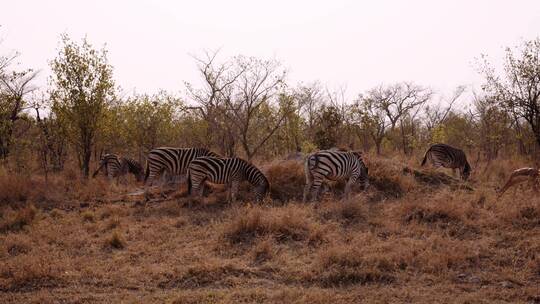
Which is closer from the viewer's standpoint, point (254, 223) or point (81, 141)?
point (254, 223)

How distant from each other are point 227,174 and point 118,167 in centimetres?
774

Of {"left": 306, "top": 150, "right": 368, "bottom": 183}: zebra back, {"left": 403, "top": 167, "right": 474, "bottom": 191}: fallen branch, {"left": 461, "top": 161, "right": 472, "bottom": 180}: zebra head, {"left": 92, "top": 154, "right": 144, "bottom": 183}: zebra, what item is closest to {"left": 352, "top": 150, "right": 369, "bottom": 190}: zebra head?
{"left": 306, "top": 150, "right": 368, "bottom": 183}: zebra back

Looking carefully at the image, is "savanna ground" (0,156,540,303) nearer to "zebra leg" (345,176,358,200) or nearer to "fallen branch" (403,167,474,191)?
"zebra leg" (345,176,358,200)

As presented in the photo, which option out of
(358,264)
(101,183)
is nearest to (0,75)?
(101,183)

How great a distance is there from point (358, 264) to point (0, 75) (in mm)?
16828

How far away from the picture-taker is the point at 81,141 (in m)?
18.9

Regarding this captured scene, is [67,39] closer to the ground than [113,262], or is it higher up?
higher up

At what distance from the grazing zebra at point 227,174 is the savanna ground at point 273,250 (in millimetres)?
504

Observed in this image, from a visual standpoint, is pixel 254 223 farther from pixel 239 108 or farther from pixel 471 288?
pixel 239 108

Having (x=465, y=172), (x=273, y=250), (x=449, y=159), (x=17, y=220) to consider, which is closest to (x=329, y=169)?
(x=273, y=250)

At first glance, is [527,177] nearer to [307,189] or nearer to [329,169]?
[329,169]

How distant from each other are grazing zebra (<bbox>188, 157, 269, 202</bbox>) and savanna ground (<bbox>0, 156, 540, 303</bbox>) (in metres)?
0.50

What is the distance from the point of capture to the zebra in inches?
774

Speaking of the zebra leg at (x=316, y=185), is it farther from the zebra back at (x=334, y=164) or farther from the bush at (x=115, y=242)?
the bush at (x=115, y=242)
